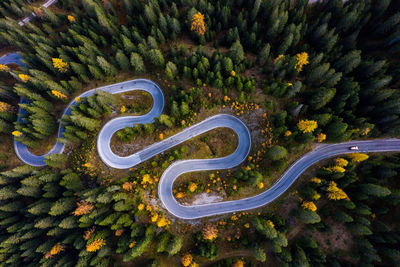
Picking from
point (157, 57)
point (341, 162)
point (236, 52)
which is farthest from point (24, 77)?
point (341, 162)

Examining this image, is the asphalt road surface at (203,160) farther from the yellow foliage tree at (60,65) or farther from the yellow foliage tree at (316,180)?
the yellow foliage tree at (60,65)

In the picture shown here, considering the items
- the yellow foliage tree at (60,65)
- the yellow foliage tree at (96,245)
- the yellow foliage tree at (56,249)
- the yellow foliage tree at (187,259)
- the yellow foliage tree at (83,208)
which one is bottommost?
the yellow foliage tree at (187,259)

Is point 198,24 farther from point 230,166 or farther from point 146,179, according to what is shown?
point 146,179

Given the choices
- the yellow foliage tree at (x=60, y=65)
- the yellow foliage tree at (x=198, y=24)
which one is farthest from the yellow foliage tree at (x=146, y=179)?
the yellow foliage tree at (x=198, y=24)

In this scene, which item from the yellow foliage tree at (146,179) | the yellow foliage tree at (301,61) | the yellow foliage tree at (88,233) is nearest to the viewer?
the yellow foliage tree at (88,233)

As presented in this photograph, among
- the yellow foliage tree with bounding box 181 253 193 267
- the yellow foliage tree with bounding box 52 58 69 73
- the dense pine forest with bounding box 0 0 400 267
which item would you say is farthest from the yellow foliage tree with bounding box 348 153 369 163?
the yellow foliage tree with bounding box 52 58 69 73

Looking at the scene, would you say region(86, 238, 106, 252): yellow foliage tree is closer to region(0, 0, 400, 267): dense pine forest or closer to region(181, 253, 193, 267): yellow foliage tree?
region(0, 0, 400, 267): dense pine forest
